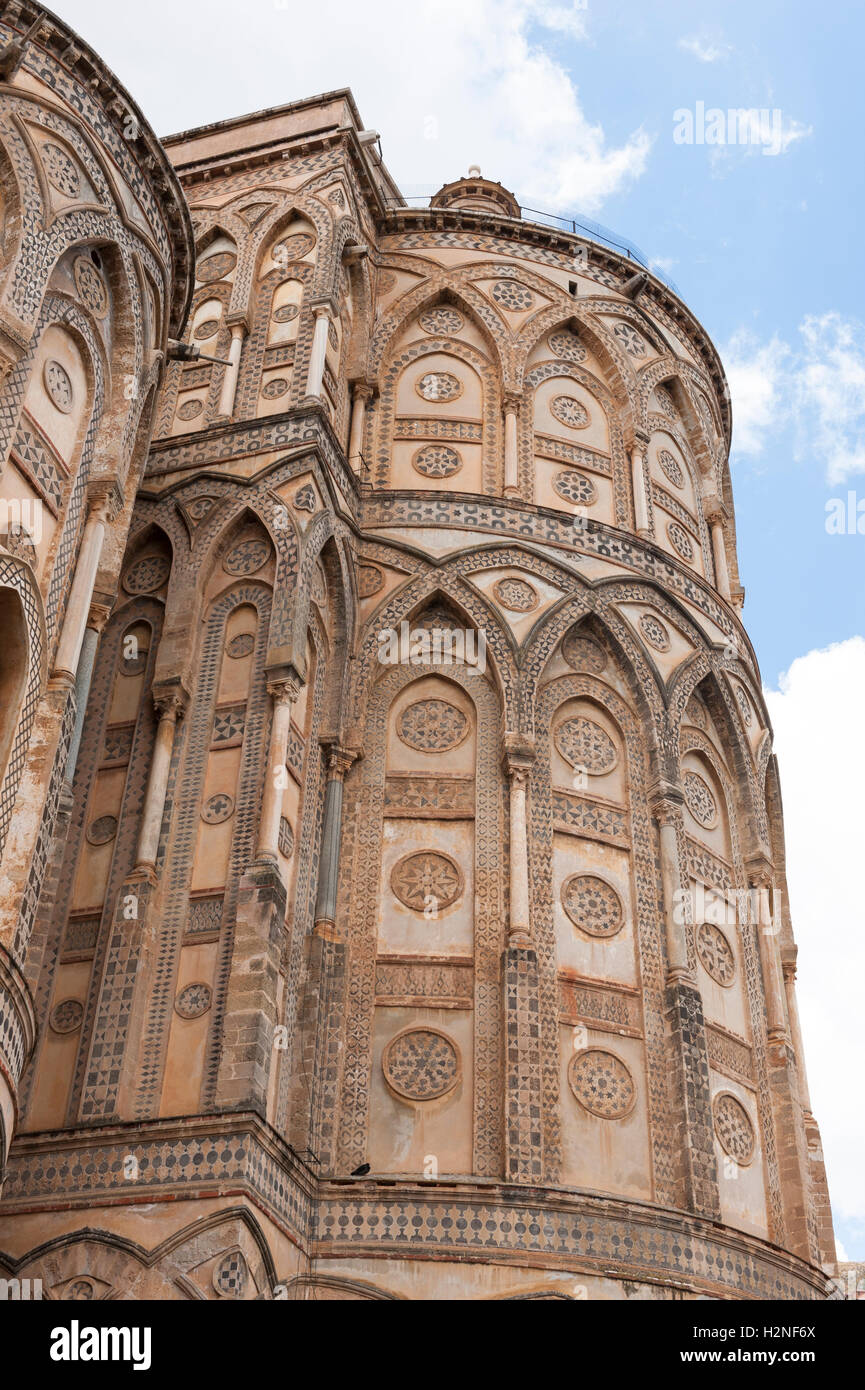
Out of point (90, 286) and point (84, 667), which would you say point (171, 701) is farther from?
point (90, 286)

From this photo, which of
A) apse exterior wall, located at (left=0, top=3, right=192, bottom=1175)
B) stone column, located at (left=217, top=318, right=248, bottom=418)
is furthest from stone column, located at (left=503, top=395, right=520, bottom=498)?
apse exterior wall, located at (left=0, top=3, right=192, bottom=1175)

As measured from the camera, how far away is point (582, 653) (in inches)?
627

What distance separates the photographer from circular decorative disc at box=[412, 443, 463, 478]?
16750 millimetres

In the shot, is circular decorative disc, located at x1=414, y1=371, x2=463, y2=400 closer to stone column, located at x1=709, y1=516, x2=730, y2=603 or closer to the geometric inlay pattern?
the geometric inlay pattern

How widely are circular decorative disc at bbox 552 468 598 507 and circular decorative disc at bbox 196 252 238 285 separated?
437cm

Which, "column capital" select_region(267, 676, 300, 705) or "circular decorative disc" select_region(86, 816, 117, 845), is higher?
"column capital" select_region(267, 676, 300, 705)

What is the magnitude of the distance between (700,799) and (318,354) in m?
5.98

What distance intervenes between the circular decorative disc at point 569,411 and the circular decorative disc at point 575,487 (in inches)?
31.3

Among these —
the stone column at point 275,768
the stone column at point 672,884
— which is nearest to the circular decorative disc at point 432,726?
the stone column at point 275,768

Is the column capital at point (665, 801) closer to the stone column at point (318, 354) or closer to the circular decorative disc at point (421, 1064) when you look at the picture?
the circular decorative disc at point (421, 1064)

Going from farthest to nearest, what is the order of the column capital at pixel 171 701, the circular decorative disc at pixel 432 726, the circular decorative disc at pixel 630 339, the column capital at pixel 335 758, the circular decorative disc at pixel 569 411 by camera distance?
1. the circular decorative disc at pixel 630 339
2. the circular decorative disc at pixel 569 411
3. the circular decorative disc at pixel 432 726
4. the column capital at pixel 335 758
5. the column capital at pixel 171 701

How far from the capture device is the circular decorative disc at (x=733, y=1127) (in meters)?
13.8

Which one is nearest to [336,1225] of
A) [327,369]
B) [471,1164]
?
[471,1164]
